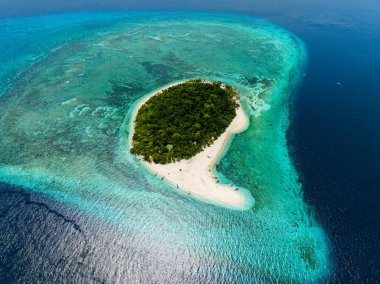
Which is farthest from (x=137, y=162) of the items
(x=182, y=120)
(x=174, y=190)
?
(x=182, y=120)

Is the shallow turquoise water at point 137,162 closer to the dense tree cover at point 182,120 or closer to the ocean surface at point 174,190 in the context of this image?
the ocean surface at point 174,190

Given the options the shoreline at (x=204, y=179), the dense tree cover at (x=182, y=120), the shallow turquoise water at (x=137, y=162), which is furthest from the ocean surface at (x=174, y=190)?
the dense tree cover at (x=182, y=120)

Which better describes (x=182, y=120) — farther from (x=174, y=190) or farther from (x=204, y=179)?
(x=174, y=190)

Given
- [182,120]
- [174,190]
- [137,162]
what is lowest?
[174,190]

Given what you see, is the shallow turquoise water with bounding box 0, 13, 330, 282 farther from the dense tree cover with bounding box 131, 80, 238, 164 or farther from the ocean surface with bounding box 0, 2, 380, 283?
the dense tree cover with bounding box 131, 80, 238, 164

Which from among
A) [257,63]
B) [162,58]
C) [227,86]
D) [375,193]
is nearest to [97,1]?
[162,58]

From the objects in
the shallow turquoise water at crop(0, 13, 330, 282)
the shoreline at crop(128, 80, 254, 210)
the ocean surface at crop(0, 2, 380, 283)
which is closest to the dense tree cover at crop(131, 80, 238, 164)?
the shoreline at crop(128, 80, 254, 210)

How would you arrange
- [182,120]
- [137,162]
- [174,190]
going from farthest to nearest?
1. [182,120]
2. [137,162]
3. [174,190]
